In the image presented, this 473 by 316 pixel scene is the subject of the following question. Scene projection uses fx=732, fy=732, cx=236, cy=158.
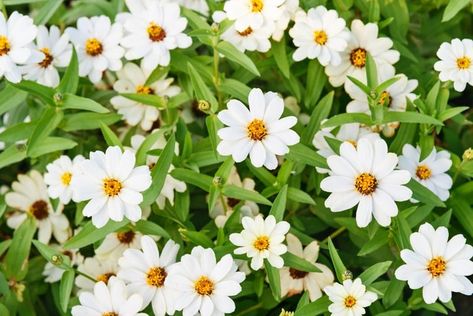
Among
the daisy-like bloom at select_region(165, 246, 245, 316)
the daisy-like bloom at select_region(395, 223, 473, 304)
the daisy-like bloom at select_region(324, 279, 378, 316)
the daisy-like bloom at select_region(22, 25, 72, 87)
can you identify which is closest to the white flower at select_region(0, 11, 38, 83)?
the daisy-like bloom at select_region(22, 25, 72, 87)

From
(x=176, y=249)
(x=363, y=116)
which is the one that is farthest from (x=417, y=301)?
(x=176, y=249)

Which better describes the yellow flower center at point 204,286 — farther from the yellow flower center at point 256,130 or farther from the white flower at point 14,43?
the white flower at point 14,43

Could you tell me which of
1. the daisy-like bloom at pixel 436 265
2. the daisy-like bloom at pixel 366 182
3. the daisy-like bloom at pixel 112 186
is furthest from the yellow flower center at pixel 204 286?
the daisy-like bloom at pixel 436 265

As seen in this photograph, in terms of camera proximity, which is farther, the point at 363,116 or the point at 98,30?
the point at 98,30

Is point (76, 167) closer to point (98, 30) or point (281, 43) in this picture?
point (98, 30)

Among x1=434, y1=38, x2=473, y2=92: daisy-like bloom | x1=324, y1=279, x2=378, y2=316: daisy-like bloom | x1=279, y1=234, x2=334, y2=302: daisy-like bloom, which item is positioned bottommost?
x1=279, y1=234, x2=334, y2=302: daisy-like bloom

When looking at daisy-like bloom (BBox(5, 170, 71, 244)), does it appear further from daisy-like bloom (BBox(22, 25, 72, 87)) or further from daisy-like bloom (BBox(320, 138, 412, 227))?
daisy-like bloom (BBox(320, 138, 412, 227))
